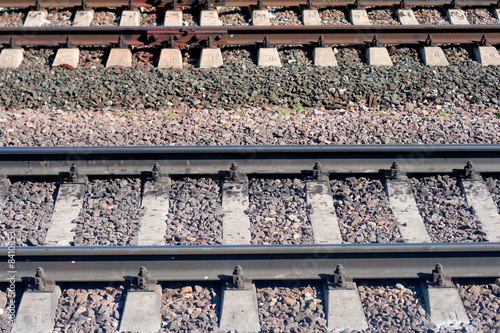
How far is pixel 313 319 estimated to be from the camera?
5285mm

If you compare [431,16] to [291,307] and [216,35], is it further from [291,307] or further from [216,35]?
[291,307]

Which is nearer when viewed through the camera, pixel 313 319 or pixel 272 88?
pixel 313 319

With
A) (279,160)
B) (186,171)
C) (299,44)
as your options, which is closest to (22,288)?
(186,171)

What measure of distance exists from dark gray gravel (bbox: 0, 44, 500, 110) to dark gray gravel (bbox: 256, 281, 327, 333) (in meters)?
3.06

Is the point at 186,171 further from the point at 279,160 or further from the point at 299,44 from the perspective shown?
the point at 299,44

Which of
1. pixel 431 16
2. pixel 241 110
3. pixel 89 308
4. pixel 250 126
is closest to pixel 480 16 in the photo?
pixel 431 16

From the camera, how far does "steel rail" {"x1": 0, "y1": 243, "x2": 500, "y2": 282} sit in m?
5.57

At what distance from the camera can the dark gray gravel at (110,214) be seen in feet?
19.7

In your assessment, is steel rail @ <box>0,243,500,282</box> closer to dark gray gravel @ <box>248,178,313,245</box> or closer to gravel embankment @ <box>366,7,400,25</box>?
dark gray gravel @ <box>248,178,313,245</box>

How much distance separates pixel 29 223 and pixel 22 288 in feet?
2.54

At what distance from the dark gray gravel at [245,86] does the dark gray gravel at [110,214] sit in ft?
5.61

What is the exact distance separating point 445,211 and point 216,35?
4.18 m

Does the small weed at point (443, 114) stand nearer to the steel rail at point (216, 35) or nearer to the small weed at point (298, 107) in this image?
the small weed at point (298, 107)

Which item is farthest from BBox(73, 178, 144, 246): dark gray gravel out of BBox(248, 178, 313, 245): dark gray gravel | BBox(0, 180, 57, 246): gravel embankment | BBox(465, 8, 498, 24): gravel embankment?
BBox(465, 8, 498, 24): gravel embankment
